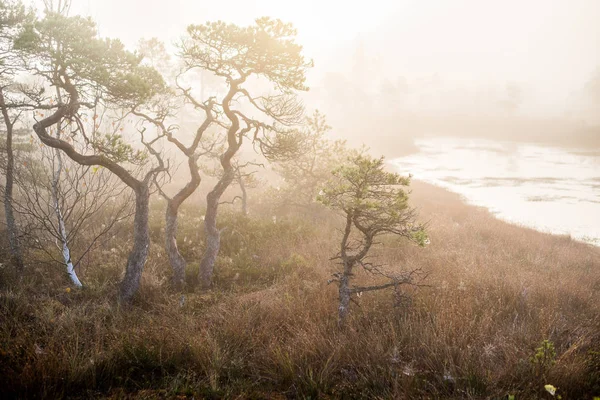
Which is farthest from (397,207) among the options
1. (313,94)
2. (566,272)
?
(313,94)

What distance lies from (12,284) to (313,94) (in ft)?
199

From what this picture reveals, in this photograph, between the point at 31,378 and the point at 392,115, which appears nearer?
the point at 31,378

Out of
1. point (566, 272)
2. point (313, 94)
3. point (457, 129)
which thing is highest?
point (313, 94)

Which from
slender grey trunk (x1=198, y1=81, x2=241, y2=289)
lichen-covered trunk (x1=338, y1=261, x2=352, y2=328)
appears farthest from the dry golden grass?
slender grey trunk (x1=198, y1=81, x2=241, y2=289)

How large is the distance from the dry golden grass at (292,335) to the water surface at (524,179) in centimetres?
1083

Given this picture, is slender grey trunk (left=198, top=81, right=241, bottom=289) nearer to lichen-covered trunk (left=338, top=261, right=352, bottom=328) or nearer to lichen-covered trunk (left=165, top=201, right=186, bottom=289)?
lichen-covered trunk (left=165, top=201, right=186, bottom=289)

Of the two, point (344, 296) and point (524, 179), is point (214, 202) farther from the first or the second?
point (524, 179)

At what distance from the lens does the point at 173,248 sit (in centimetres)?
748

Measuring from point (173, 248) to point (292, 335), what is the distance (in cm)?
408

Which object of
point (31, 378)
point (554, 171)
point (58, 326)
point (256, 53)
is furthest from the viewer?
point (554, 171)

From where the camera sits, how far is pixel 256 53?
663cm

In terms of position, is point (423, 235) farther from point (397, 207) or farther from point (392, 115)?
point (392, 115)

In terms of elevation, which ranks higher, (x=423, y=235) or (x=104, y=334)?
(x=423, y=235)

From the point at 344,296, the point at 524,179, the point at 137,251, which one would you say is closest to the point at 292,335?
the point at 344,296
